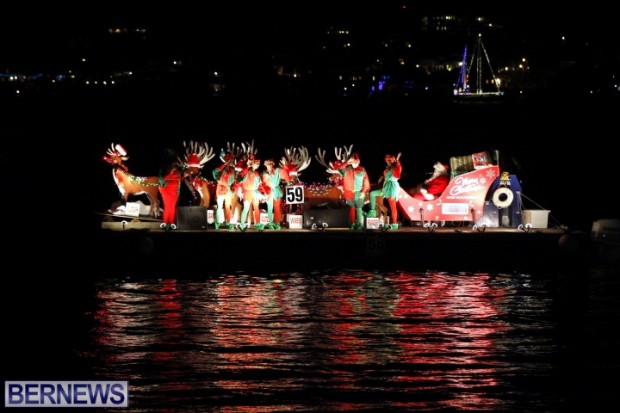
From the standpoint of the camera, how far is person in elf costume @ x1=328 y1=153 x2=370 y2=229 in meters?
25.4

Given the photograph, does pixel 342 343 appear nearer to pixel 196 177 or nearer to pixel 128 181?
pixel 196 177

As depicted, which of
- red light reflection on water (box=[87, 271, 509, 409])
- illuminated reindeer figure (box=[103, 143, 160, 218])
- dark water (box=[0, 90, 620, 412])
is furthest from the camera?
illuminated reindeer figure (box=[103, 143, 160, 218])

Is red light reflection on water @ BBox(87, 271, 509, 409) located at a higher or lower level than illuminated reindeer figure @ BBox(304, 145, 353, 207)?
lower

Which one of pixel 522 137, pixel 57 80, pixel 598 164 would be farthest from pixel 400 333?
pixel 57 80

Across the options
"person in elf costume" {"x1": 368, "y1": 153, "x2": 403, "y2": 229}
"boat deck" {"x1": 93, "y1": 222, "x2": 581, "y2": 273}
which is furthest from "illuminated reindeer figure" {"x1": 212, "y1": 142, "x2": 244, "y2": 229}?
"person in elf costume" {"x1": 368, "y1": 153, "x2": 403, "y2": 229}

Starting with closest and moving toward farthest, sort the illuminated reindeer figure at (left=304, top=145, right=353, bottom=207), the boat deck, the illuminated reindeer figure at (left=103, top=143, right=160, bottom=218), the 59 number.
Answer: the boat deck → the 59 number → the illuminated reindeer figure at (left=304, top=145, right=353, bottom=207) → the illuminated reindeer figure at (left=103, top=143, right=160, bottom=218)

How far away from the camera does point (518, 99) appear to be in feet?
316

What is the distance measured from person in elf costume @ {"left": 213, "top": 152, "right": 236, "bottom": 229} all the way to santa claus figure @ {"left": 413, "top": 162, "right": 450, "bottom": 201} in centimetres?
337

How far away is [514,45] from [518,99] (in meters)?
38.3

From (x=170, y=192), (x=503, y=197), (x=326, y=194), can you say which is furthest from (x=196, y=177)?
(x=503, y=197)

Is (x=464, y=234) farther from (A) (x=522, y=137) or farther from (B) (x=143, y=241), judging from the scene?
(A) (x=522, y=137)

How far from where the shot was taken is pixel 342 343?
1789 centimetres

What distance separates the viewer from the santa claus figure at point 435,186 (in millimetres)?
25828

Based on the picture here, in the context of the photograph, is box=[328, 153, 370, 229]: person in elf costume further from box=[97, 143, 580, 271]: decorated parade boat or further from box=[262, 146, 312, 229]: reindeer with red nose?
box=[262, 146, 312, 229]: reindeer with red nose
